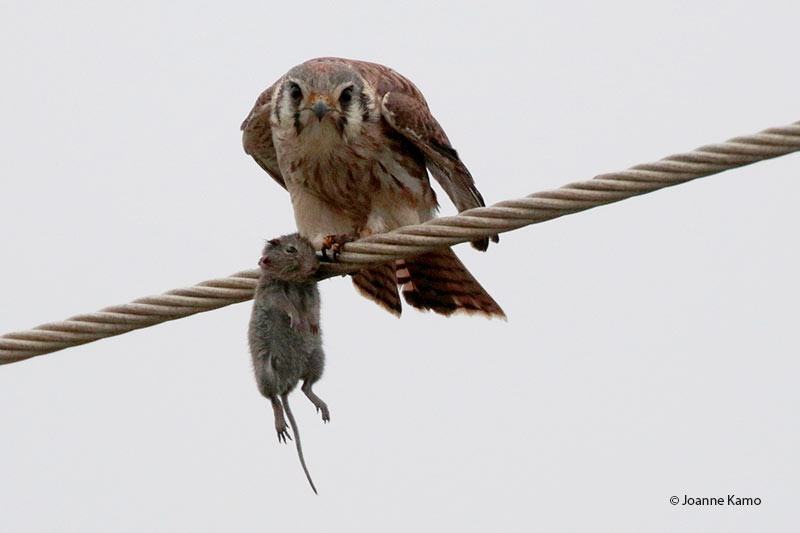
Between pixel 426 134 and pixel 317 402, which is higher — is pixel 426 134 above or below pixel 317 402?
above

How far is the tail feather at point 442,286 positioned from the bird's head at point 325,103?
87 cm

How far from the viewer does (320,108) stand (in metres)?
6.24

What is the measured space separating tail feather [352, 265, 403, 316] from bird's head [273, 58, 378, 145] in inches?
42.1

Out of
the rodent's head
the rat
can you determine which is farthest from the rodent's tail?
the rodent's head

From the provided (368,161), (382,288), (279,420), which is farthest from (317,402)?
(382,288)

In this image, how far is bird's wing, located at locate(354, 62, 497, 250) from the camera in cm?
643

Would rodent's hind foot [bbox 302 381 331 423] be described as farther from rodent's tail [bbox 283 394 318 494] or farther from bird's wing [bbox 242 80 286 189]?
bird's wing [bbox 242 80 286 189]

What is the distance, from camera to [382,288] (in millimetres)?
7242

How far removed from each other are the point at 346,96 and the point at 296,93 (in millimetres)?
233

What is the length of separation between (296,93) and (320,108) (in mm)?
212

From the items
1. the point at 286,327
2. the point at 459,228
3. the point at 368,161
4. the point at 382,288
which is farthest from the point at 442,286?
the point at 459,228

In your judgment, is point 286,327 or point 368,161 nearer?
point 286,327

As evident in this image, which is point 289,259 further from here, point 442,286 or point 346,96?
point 442,286

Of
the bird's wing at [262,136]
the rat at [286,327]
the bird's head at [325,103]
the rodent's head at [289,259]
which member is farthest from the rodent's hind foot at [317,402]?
the bird's wing at [262,136]
